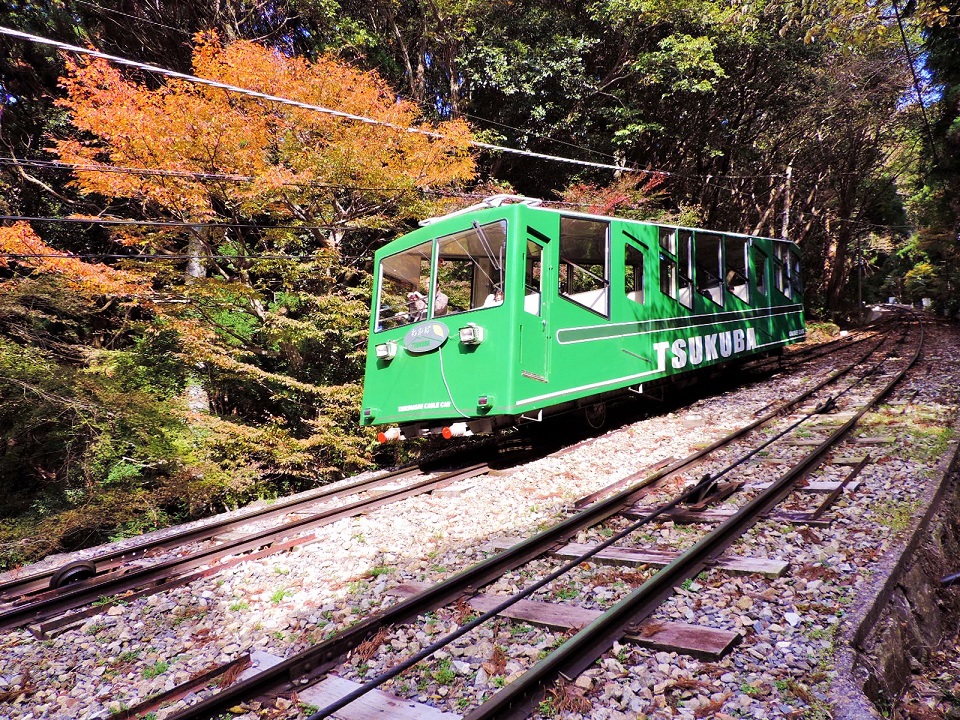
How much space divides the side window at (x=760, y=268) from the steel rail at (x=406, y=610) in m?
7.47

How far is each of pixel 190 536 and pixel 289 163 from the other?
7.96 meters

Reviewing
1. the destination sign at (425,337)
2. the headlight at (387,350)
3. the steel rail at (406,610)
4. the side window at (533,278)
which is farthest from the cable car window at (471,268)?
the steel rail at (406,610)

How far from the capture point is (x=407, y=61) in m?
17.5

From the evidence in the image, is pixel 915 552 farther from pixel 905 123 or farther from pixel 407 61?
pixel 905 123

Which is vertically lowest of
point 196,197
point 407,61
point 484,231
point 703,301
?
point 703,301

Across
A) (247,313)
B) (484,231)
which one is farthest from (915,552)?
(247,313)

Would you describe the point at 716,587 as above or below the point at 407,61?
below

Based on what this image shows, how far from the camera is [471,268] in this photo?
7.92 meters

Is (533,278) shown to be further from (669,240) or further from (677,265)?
(677,265)

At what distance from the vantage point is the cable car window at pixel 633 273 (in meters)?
8.44

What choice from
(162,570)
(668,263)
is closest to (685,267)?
(668,263)

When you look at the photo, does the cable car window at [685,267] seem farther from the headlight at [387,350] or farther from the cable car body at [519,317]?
the headlight at [387,350]

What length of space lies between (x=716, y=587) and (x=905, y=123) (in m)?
22.6

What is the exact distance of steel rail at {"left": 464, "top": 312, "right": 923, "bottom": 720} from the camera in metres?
2.57
